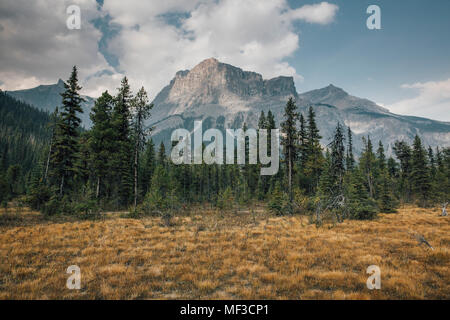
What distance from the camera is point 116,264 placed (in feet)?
25.1

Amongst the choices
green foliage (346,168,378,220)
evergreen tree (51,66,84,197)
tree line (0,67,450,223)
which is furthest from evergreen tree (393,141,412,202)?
evergreen tree (51,66,84,197)

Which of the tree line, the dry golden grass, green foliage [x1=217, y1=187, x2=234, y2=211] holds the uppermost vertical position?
the tree line

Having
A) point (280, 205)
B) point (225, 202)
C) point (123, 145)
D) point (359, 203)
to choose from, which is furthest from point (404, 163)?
point (123, 145)

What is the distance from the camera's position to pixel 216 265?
7.93m

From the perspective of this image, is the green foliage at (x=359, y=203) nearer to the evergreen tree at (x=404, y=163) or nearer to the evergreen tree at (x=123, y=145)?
the evergreen tree at (x=123, y=145)

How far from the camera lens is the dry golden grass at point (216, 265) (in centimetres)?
568

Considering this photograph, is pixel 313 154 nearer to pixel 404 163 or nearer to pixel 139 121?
pixel 139 121

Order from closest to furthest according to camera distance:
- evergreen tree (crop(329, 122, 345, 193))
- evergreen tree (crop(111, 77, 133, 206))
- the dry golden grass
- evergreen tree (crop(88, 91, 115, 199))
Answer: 1. the dry golden grass
2. evergreen tree (crop(88, 91, 115, 199))
3. evergreen tree (crop(111, 77, 133, 206))
4. evergreen tree (crop(329, 122, 345, 193))

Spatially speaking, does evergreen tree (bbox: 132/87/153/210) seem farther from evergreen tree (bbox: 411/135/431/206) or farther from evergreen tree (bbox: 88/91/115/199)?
evergreen tree (bbox: 411/135/431/206)

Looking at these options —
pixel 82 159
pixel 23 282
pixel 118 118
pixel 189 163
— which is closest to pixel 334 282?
pixel 23 282

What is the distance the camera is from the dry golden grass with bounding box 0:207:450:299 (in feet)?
18.6

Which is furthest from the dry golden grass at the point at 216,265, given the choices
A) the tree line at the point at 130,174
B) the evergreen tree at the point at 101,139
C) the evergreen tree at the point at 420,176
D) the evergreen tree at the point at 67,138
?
the evergreen tree at the point at 420,176
